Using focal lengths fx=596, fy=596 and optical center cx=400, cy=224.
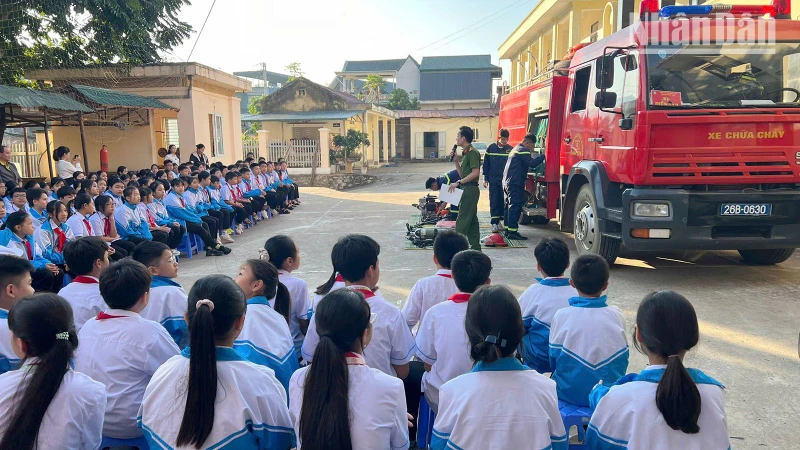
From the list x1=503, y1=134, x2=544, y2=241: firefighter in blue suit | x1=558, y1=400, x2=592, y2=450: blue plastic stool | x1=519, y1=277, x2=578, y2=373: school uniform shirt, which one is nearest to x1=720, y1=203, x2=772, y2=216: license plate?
x1=503, y1=134, x2=544, y2=241: firefighter in blue suit

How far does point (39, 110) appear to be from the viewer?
10984mm

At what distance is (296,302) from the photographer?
349 centimetres

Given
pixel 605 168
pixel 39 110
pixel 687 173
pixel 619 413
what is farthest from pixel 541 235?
pixel 39 110

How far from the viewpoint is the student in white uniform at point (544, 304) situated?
306 cm

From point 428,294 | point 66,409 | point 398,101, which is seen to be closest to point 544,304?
point 428,294

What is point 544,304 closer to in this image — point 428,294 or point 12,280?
point 428,294

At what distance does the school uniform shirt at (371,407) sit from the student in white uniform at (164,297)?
146 cm

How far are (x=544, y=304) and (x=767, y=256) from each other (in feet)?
16.1

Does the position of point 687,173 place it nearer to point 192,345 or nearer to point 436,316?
point 436,316

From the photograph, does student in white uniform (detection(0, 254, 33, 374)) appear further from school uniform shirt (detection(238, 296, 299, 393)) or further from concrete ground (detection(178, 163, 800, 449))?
concrete ground (detection(178, 163, 800, 449))

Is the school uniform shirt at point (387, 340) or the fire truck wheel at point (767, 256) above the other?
the school uniform shirt at point (387, 340)

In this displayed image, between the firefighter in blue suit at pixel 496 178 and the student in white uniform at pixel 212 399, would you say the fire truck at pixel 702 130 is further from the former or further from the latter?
the student in white uniform at pixel 212 399

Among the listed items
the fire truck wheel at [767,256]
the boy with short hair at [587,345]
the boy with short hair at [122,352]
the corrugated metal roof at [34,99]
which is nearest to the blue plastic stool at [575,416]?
the boy with short hair at [587,345]

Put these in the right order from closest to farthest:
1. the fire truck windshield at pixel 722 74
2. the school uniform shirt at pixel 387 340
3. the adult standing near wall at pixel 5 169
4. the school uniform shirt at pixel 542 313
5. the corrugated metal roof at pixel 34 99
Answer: the school uniform shirt at pixel 387 340 < the school uniform shirt at pixel 542 313 < the fire truck windshield at pixel 722 74 < the adult standing near wall at pixel 5 169 < the corrugated metal roof at pixel 34 99
